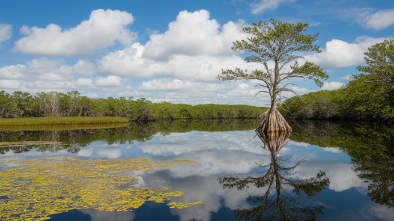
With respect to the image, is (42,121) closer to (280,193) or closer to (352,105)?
(280,193)

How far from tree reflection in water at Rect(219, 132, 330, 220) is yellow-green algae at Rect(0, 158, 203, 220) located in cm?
193

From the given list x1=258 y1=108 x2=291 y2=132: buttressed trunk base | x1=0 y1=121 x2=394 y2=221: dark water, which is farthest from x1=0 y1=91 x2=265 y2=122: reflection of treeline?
x1=0 y1=121 x2=394 y2=221: dark water

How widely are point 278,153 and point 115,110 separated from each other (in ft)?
292

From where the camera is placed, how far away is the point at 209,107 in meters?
155

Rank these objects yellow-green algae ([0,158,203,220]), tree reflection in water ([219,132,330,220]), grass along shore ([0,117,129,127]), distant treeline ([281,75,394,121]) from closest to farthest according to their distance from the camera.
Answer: tree reflection in water ([219,132,330,220]) → yellow-green algae ([0,158,203,220]) → distant treeline ([281,75,394,121]) → grass along shore ([0,117,129,127])

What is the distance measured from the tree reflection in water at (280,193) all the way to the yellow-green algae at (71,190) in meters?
1.93

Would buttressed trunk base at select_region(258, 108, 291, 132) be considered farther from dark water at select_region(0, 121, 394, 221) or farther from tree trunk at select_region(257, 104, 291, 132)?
dark water at select_region(0, 121, 394, 221)

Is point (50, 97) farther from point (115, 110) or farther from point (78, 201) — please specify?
point (78, 201)

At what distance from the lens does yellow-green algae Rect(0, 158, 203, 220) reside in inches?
352

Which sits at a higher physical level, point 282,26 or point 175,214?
point 282,26

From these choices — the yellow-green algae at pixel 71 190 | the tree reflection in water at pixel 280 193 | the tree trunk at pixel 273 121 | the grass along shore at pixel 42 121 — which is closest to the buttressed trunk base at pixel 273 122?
the tree trunk at pixel 273 121

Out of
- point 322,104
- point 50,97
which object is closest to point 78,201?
point 322,104

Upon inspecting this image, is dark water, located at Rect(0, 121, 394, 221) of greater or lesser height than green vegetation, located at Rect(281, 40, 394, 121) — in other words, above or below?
below

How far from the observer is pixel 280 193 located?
34.1ft
